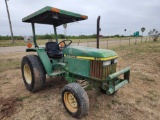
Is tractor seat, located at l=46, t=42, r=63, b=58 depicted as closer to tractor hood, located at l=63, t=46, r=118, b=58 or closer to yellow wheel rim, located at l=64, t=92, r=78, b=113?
tractor hood, located at l=63, t=46, r=118, b=58

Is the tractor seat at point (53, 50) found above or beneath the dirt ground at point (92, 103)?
above

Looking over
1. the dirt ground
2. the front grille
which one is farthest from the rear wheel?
the front grille

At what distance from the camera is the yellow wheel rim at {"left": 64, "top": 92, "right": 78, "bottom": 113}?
9.13ft

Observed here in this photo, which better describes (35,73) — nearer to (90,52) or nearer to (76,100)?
(76,100)

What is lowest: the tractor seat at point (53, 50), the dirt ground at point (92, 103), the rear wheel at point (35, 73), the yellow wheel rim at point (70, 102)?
the dirt ground at point (92, 103)

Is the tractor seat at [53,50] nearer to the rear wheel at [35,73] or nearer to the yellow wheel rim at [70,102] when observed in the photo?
the rear wheel at [35,73]

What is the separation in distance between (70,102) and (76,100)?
1.11 ft

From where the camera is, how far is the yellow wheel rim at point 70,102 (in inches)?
110

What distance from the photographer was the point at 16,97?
364cm

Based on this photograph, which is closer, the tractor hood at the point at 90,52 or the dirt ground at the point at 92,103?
the tractor hood at the point at 90,52

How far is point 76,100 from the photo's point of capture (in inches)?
102

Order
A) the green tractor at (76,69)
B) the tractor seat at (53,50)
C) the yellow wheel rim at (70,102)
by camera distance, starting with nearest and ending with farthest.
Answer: the green tractor at (76,69)
the yellow wheel rim at (70,102)
the tractor seat at (53,50)

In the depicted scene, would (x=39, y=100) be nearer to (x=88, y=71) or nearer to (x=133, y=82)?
(x=88, y=71)

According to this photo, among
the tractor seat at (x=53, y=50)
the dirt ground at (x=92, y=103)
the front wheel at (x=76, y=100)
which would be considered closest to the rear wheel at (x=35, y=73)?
the dirt ground at (x=92, y=103)
